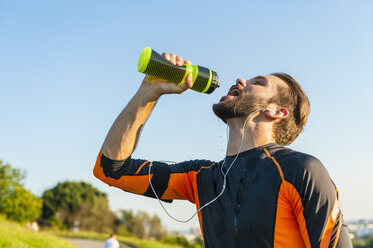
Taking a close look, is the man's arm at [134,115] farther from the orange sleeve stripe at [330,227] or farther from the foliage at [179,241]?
the foliage at [179,241]

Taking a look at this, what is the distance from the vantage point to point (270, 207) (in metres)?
2.03

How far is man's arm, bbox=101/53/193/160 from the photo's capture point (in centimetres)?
245

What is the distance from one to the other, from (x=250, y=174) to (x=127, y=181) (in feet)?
3.13

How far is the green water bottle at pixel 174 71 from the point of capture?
234 cm

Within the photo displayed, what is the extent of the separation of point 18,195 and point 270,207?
1590 inches

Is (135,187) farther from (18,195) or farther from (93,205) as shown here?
(93,205)

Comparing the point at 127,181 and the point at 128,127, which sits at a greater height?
the point at 128,127

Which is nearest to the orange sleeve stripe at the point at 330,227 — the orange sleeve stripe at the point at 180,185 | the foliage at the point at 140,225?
the orange sleeve stripe at the point at 180,185

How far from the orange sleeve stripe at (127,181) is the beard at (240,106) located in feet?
2.49

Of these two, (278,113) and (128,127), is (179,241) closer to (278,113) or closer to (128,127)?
(278,113)

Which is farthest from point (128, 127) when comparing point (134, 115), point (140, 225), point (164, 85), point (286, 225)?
point (140, 225)

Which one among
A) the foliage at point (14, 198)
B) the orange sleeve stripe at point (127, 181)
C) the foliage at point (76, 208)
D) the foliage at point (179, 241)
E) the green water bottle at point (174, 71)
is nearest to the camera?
the green water bottle at point (174, 71)

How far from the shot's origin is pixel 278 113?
8.76 ft

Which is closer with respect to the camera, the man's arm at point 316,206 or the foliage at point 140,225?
the man's arm at point 316,206
